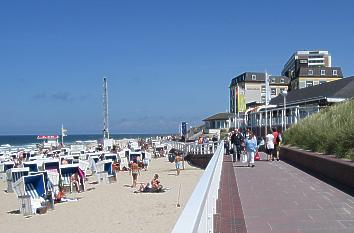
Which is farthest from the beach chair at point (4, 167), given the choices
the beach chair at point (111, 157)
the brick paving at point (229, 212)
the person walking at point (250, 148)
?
the brick paving at point (229, 212)

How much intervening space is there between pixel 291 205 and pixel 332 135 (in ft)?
19.7

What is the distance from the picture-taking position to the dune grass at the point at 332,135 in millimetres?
12047

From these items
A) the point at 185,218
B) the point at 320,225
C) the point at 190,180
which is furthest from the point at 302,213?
the point at 190,180

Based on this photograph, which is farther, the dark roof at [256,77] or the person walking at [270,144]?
the dark roof at [256,77]

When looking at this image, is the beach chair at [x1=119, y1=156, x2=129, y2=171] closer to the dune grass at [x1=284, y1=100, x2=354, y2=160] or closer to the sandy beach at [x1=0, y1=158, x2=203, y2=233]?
the sandy beach at [x1=0, y1=158, x2=203, y2=233]

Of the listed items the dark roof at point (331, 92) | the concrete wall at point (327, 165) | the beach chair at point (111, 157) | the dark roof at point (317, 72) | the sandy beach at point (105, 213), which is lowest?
the sandy beach at point (105, 213)

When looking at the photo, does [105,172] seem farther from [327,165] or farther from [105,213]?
[327,165]

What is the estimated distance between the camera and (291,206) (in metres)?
8.39

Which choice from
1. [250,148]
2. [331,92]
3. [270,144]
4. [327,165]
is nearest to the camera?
[327,165]

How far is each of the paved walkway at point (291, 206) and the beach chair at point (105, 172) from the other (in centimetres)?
1458

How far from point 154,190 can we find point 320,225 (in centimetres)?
1519

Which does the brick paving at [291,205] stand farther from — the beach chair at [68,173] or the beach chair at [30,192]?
the beach chair at [68,173]

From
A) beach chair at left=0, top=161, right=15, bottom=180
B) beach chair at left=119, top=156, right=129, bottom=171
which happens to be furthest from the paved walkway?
beach chair at left=119, top=156, right=129, bottom=171

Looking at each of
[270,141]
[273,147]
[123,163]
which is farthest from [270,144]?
[123,163]
